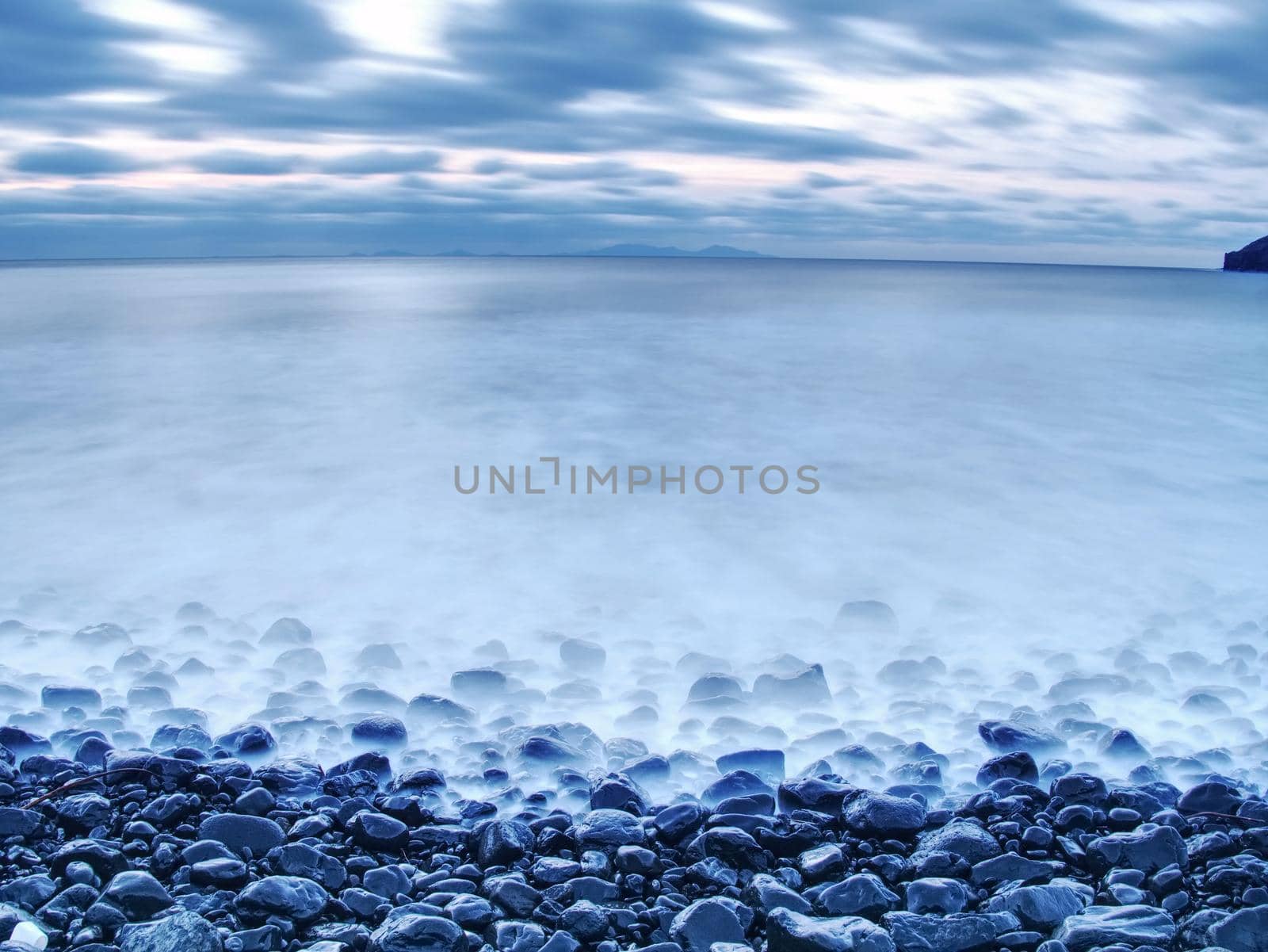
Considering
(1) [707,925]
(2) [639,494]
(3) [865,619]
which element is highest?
(2) [639,494]

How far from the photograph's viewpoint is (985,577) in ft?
17.7

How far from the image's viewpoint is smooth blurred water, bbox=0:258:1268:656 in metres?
5.14

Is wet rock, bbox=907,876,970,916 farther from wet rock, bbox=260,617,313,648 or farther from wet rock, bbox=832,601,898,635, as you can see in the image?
wet rock, bbox=260,617,313,648

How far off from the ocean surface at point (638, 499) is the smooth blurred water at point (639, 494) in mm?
33

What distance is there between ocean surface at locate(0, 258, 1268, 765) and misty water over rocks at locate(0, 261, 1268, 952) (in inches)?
1.6

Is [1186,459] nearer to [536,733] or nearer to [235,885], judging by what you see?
[536,733]

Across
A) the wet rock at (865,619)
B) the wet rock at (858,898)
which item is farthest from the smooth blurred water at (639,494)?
the wet rock at (858,898)

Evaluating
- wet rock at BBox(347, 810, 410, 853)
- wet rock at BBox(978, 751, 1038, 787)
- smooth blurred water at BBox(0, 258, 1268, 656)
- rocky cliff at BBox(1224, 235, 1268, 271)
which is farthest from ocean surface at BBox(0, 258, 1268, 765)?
rocky cliff at BBox(1224, 235, 1268, 271)

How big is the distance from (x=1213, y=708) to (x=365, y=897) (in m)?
3.15

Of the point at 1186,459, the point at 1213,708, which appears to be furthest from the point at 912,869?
the point at 1186,459

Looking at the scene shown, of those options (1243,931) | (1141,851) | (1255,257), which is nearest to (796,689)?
(1141,851)

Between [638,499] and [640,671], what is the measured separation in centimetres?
294

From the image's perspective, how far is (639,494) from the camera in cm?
717

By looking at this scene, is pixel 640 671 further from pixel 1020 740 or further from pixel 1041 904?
pixel 1041 904
